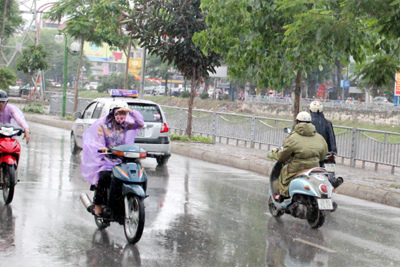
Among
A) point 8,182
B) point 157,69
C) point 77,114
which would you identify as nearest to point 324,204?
point 8,182

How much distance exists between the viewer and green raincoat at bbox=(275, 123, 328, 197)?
8664 mm

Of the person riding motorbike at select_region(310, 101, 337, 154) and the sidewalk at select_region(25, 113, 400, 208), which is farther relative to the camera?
the sidewalk at select_region(25, 113, 400, 208)

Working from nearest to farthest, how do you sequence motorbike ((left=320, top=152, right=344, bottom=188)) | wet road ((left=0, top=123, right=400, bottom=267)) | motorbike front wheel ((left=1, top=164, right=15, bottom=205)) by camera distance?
wet road ((left=0, top=123, right=400, bottom=267)) → motorbike front wheel ((left=1, top=164, right=15, bottom=205)) → motorbike ((left=320, top=152, right=344, bottom=188))

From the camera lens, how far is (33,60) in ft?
130

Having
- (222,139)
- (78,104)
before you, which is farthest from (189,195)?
(78,104)

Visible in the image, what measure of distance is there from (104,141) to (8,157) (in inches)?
79.6

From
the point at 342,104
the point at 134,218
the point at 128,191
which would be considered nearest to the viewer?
the point at 128,191

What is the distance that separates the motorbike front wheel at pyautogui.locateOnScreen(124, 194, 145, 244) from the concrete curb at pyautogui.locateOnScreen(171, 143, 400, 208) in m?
6.14

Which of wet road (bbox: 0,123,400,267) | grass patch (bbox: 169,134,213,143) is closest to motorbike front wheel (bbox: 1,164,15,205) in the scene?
wet road (bbox: 0,123,400,267)

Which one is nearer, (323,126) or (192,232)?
(192,232)

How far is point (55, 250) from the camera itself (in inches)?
260

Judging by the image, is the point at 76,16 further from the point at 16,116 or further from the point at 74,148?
the point at 16,116

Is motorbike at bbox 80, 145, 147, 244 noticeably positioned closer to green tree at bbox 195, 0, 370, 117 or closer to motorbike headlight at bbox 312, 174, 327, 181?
motorbike headlight at bbox 312, 174, 327, 181

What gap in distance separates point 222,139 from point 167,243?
1766 cm
